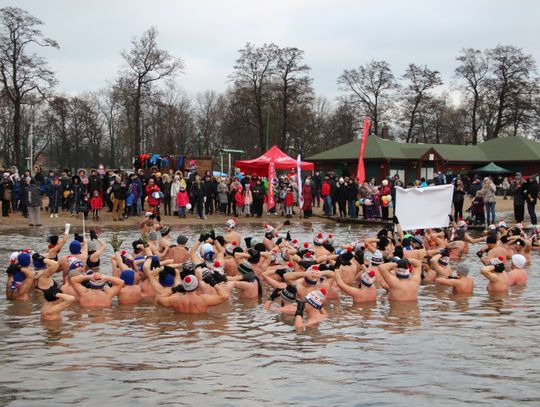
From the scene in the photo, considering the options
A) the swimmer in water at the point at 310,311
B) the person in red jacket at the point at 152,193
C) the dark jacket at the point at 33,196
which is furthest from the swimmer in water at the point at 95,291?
the person in red jacket at the point at 152,193

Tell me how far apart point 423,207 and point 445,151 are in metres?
37.1

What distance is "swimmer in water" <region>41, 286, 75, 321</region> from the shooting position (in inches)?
403

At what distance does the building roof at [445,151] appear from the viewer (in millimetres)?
48344

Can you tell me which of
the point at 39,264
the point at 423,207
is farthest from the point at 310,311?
the point at 423,207

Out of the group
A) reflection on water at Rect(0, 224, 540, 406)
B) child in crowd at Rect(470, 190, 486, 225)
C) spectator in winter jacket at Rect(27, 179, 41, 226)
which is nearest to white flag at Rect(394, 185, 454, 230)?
reflection on water at Rect(0, 224, 540, 406)

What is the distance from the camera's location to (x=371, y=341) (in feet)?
31.7

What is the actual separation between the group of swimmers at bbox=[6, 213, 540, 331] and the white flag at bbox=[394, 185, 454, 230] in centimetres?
232

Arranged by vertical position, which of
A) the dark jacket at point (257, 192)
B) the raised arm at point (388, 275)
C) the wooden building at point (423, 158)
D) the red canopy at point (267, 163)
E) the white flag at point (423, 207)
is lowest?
the raised arm at point (388, 275)

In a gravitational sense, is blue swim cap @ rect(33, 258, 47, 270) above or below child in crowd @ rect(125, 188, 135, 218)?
below

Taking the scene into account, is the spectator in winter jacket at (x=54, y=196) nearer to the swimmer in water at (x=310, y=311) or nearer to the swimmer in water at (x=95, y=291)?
the swimmer in water at (x=95, y=291)

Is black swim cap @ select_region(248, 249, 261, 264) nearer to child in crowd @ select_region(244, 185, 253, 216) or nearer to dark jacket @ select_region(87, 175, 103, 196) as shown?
dark jacket @ select_region(87, 175, 103, 196)

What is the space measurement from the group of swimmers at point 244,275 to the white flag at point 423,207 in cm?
232

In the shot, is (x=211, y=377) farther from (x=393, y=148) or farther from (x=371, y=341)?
(x=393, y=148)

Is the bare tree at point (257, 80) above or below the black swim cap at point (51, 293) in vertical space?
above
